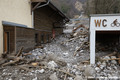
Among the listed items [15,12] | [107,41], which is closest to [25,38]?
[15,12]

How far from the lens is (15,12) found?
10.0 m

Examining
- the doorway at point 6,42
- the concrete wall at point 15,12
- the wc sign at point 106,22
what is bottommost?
the doorway at point 6,42

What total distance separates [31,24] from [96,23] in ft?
22.7

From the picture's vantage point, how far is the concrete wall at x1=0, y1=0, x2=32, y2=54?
28.4 ft

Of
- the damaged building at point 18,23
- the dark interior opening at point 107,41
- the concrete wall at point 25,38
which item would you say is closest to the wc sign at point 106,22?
the dark interior opening at point 107,41

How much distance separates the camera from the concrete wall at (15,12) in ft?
28.4

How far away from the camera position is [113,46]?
12938mm

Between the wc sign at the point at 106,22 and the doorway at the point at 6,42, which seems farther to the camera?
the doorway at the point at 6,42

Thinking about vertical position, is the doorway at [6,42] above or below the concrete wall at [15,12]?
below

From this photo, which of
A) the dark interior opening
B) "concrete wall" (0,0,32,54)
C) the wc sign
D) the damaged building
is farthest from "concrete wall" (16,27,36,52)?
the dark interior opening

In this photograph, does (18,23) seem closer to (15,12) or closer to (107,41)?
(15,12)

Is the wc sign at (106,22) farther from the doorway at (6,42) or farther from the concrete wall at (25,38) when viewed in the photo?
the doorway at (6,42)

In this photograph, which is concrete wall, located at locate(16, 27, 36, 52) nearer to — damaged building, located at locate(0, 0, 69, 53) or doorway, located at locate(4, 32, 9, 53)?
damaged building, located at locate(0, 0, 69, 53)

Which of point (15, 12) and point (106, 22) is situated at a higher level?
point (15, 12)
